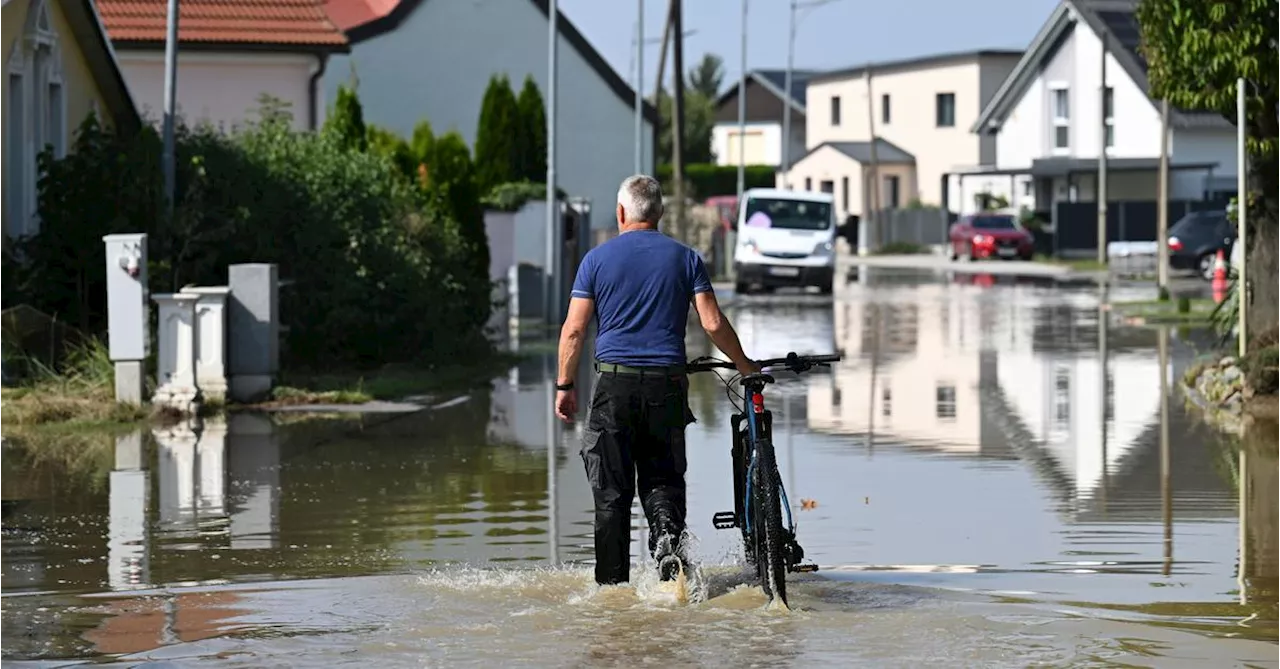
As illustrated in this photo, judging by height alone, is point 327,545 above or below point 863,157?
below

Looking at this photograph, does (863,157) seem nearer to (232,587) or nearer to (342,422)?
(342,422)

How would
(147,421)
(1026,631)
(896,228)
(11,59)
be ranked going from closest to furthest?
(1026,631) < (147,421) < (11,59) < (896,228)

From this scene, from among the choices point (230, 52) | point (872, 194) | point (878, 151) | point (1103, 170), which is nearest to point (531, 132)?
point (230, 52)

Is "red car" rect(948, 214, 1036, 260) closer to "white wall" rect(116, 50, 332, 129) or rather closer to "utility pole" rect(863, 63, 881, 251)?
"utility pole" rect(863, 63, 881, 251)

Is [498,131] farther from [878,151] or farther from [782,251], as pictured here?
[878,151]

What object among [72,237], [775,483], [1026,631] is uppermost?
[72,237]

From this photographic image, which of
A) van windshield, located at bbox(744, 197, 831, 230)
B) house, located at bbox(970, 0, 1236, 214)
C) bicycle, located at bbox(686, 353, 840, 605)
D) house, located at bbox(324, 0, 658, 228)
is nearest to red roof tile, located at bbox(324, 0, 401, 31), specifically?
house, located at bbox(324, 0, 658, 228)

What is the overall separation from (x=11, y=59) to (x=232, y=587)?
487 inches

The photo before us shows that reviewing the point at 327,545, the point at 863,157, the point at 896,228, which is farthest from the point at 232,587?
the point at 863,157

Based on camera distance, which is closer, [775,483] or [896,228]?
[775,483]

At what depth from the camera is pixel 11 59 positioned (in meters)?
20.8

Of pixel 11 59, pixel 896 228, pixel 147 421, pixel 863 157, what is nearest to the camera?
pixel 147 421

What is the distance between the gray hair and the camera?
9250 mm

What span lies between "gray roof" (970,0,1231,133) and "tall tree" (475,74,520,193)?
79.3ft
